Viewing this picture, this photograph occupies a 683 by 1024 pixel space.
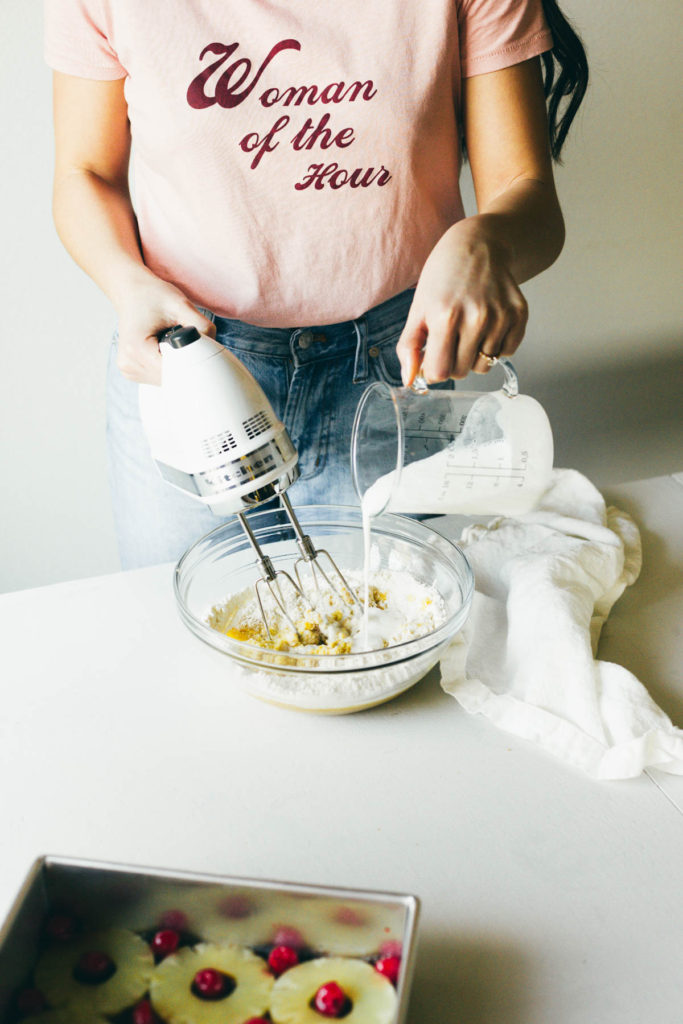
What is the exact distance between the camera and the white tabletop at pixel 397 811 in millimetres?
629

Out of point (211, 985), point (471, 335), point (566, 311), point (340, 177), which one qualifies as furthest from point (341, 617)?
point (566, 311)

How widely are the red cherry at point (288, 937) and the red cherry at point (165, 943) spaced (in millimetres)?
69

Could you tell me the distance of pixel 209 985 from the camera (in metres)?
0.57

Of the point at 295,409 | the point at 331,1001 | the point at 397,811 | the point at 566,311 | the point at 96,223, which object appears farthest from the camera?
the point at 566,311

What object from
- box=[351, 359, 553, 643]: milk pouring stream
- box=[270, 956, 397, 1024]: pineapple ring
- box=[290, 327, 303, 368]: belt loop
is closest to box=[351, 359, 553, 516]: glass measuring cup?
box=[351, 359, 553, 643]: milk pouring stream

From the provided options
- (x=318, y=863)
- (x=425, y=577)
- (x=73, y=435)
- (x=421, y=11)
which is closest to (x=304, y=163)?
(x=421, y=11)

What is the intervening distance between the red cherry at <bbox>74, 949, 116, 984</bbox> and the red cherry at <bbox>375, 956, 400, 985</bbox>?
181 millimetres

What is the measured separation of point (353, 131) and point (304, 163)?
0.24 feet

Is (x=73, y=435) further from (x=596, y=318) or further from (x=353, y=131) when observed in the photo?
(x=596, y=318)

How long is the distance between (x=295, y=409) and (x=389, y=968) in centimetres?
81

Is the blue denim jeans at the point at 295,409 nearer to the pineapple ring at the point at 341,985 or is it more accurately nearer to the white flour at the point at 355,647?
the white flour at the point at 355,647

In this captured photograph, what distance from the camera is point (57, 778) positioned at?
0.80 meters

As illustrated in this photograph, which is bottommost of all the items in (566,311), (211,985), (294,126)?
(566,311)

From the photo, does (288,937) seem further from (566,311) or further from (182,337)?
(566,311)
